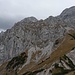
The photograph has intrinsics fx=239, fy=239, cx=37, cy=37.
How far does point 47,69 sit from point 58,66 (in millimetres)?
6532

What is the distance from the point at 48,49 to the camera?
7205 inches

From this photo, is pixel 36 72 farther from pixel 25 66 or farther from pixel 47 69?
pixel 25 66

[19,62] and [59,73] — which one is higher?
[19,62]

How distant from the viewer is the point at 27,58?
188m

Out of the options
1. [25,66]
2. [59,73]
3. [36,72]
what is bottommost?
[59,73]

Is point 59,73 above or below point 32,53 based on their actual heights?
below

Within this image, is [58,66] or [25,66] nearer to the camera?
[58,66]

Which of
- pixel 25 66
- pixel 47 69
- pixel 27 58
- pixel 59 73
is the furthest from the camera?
pixel 27 58

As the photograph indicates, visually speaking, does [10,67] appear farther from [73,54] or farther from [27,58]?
[73,54]

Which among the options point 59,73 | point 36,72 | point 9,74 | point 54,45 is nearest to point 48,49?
point 54,45

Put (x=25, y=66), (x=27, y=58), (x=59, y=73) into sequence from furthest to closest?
1. (x=27, y=58)
2. (x=25, y=66)
3. (x=59, y=73)

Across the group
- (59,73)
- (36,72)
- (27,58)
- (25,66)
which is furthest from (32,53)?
(59,73)

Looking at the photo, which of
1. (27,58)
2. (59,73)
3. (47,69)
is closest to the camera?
(59,73)

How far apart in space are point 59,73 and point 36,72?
1956cm
